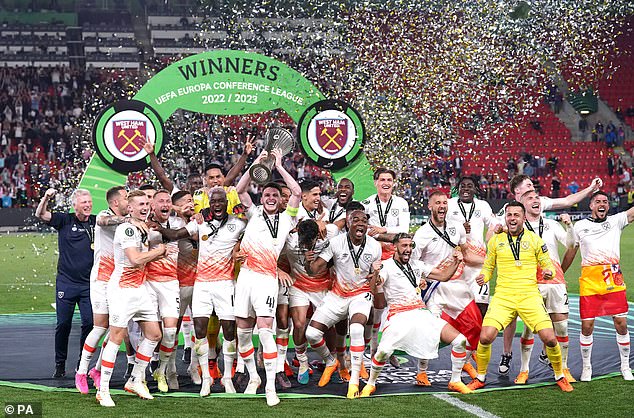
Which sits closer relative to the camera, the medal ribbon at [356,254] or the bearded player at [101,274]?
the bearded player at [101,274]

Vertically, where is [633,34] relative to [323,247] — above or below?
above

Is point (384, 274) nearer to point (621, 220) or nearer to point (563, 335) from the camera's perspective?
point (563, 335)

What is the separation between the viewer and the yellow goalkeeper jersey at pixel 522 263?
9.02 m

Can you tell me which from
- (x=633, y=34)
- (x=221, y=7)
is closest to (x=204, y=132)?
(x=221, y=7)

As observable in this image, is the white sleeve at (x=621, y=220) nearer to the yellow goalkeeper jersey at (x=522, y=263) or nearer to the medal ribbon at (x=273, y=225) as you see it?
the yellow goalkeeper jersey at (x=522, y=263)

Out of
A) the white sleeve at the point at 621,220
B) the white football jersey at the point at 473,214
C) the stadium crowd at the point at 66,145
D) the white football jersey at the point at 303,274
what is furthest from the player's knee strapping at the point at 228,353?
the stadium crowd at the point at 66,145

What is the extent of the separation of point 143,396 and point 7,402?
3.88ft

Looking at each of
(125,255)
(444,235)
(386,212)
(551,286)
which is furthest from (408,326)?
(125,255)

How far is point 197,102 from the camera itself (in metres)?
12.3

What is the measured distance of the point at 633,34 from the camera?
125 feet

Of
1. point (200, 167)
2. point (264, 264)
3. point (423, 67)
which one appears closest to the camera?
point (264, 264)

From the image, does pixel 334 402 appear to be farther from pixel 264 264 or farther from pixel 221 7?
pixel 221 7

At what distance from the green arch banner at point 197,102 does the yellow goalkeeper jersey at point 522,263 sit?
326 centimetres

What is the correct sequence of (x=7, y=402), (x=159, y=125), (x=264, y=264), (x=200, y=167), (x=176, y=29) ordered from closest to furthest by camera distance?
1. (x=7, y=402)
2. (x=264, y=264)
3. (x=159, y=125)
4. (x=200, y=167)
5. (x=176, y=29)
